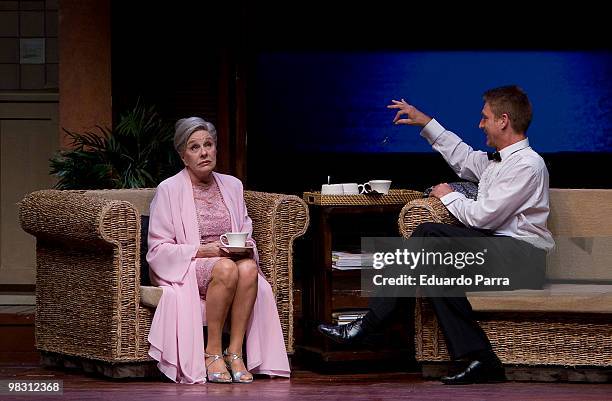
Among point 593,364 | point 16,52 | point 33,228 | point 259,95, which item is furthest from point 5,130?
point 593,364

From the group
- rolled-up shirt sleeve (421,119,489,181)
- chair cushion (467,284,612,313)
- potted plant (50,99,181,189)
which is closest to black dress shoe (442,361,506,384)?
chair cushion (467,284,612,313)

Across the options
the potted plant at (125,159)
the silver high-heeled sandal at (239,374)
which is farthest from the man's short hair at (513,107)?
the potted plant at (125,159)

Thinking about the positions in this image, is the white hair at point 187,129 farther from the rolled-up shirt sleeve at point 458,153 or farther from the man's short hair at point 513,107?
the man's short hair at point 513,107

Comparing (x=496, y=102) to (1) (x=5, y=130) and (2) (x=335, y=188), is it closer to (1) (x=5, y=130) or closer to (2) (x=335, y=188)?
(2) (x=335, y=188)

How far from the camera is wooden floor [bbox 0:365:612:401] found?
442cm

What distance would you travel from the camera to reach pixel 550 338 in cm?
473

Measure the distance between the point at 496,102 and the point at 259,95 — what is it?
8.59 ft

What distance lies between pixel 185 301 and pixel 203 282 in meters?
0.12

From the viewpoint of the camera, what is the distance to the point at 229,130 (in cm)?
697

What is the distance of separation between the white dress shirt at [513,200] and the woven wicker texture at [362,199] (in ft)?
0.97

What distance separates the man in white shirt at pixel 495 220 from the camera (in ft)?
15.4

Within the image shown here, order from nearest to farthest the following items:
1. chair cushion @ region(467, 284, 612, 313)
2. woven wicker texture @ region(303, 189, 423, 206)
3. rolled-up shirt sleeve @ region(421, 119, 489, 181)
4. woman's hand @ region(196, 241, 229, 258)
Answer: chair cushion @ region(467, 284, 612, 313) → woman's hand @ region(196, 241, 229, 258) → woven wicker texture @ region(303, 189, 423, 206) → rolled-up shirt sleeve @ region(421, 119, 489, 181)

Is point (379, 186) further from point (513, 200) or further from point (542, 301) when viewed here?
point (542, 301)

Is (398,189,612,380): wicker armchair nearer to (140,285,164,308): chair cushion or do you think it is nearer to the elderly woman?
the elderly woman
